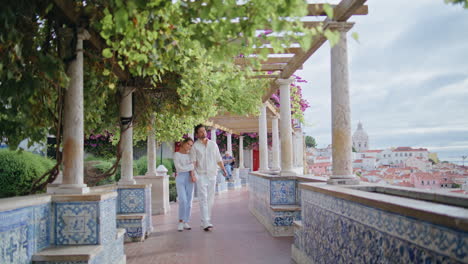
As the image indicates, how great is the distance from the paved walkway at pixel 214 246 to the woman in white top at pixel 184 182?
292 millimetres

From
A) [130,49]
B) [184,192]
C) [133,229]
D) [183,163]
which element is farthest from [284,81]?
[130,49]

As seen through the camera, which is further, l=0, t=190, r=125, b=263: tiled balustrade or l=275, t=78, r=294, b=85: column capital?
l=275, t=78, r=294, b=85: column capital

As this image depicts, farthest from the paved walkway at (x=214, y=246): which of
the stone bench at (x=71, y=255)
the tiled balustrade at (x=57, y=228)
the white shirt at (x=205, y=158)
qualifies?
the stone bench at (x=71, y=255)

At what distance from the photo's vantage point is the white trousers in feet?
23.6

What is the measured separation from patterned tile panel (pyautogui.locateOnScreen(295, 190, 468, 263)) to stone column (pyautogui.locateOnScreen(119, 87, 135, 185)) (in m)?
3.54

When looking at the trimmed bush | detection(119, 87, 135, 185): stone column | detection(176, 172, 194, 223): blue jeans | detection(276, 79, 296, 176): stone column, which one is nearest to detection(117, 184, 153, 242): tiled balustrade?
detection(119, 87, 135, 185): stone column

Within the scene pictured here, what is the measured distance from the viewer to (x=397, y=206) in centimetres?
237

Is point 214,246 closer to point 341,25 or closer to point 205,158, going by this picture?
point 205,158

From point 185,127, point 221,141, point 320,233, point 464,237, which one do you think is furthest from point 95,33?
point 221,141

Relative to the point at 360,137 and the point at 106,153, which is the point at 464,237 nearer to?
the point at 106,153

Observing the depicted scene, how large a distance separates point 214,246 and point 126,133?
2.59 meters

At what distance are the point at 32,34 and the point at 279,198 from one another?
502 centimetres

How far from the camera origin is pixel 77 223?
3705mm

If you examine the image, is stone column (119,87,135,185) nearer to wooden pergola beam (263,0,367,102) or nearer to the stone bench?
wooden pergola beam (263,0,367,102)
